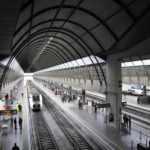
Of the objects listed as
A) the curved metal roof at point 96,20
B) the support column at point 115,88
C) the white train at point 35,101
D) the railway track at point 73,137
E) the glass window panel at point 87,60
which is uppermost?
the curved metal roof at point 96,20

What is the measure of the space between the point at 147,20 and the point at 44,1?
7.27 meters

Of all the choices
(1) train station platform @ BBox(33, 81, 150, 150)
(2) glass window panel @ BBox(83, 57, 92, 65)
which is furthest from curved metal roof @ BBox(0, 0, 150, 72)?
(1) train station platform @ BBox(33, 81, 150, 150)

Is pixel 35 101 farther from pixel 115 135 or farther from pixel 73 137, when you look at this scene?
pixel 115 135

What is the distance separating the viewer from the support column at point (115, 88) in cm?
2234

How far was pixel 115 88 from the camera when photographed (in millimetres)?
22594

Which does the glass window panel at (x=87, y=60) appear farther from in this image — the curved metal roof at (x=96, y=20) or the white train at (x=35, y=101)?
the white train at (x=35, y=101)

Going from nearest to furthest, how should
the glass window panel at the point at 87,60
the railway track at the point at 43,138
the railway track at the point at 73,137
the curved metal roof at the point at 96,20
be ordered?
the curved metal roof at the point at 96,20 → the railway track at the point at 73,137 → the railway track at the point at 43,138 → the glass window panel at the point at 87,60

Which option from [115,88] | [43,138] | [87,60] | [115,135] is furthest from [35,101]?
[115,135]

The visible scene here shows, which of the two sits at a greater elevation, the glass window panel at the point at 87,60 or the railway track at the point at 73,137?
the glass window panel at the point at 87,60

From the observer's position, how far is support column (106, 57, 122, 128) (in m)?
22.3

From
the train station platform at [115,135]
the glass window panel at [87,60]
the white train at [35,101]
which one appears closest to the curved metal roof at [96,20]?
the glass window panel at [87,60]

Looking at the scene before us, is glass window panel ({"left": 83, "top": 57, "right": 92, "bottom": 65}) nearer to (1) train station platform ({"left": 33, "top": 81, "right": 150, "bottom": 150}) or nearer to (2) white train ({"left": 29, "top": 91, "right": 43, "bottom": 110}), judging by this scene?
(1) train station platform ({"left": 33, "top": 81, "right": 150, "bottom": 150})

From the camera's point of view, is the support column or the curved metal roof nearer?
the curved metal roof

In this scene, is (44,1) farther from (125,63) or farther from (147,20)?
(125,63)
